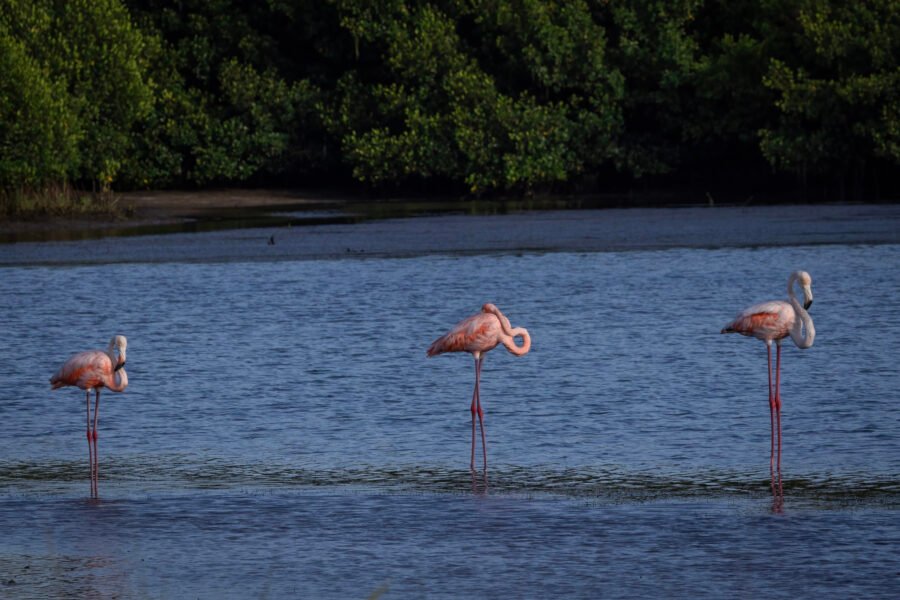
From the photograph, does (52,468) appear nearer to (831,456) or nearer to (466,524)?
(466,524)

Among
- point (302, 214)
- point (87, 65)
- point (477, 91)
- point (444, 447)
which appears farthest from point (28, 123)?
point (444, 447)

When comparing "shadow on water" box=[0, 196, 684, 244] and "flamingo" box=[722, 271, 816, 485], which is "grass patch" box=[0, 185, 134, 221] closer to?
"shadow on water" box=[0, 196, 684, 244]

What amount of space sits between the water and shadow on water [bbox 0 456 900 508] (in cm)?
3

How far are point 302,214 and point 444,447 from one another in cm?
3311

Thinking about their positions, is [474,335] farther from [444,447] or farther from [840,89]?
[840,89]

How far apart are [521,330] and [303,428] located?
1808 millimetres

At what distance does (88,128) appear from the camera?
1841 inches

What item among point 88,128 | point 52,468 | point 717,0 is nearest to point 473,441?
point 52,468

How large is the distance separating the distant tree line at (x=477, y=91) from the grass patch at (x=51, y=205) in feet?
6.55

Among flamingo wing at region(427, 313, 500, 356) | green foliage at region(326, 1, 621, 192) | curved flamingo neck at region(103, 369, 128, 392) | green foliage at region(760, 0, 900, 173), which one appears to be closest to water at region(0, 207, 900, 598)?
curved flamingo neck at region(103, 369, 128, 392)

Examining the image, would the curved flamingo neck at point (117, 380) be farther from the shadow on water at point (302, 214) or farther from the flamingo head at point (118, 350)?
the shadow on water at point (302, 214)

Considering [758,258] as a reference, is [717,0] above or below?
above

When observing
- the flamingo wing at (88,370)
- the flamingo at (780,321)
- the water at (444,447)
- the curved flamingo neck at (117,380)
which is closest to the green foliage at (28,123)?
the water at (444,447)

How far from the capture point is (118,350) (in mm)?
11055
